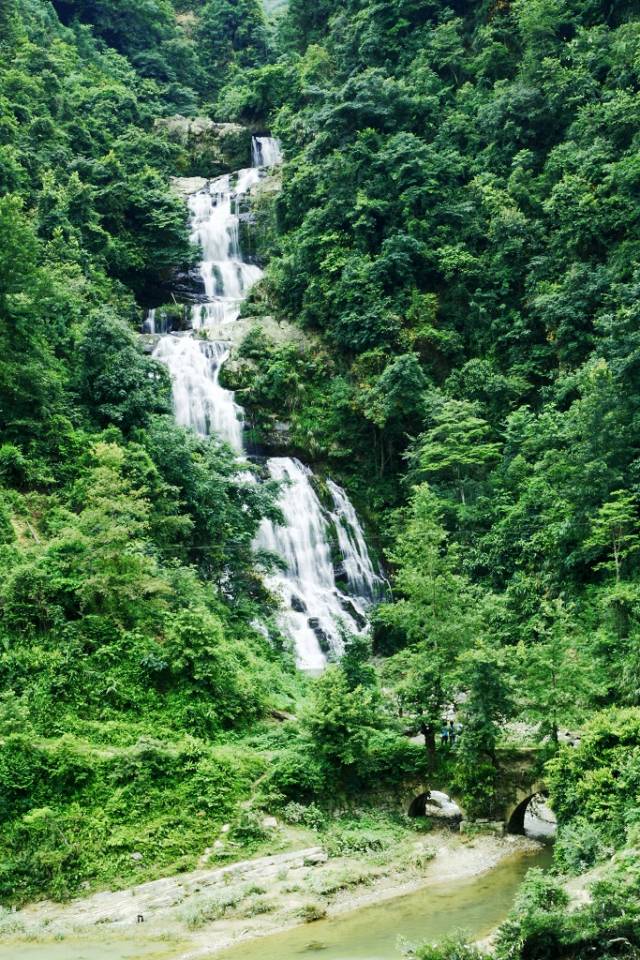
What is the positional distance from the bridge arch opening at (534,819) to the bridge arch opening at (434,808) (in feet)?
4.53

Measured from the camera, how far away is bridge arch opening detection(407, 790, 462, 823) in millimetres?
18781

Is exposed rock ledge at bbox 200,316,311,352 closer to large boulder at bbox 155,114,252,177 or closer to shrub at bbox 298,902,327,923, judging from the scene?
large boulder at bbox 155,114,252,177

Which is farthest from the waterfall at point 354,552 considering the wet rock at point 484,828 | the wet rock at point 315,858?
the wet rock at point 315,858

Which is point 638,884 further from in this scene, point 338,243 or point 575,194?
point 338,243

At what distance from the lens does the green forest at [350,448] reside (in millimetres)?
16438

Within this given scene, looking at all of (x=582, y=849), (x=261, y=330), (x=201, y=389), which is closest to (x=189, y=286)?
(x=261, y=330)

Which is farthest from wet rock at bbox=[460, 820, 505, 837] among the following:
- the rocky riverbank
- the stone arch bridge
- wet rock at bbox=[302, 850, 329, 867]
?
wet rock at bbox=[302, 850, 329, 867]

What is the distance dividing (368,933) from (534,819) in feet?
24.6

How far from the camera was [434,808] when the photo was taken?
19828 millimetres

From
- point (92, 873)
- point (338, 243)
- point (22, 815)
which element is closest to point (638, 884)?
point (92, 873)

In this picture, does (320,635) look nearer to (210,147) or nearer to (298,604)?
(298,604)

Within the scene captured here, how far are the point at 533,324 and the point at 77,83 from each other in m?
32.6

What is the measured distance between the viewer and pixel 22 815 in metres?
15.6

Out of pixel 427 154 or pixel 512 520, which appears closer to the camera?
pixel 512 520
